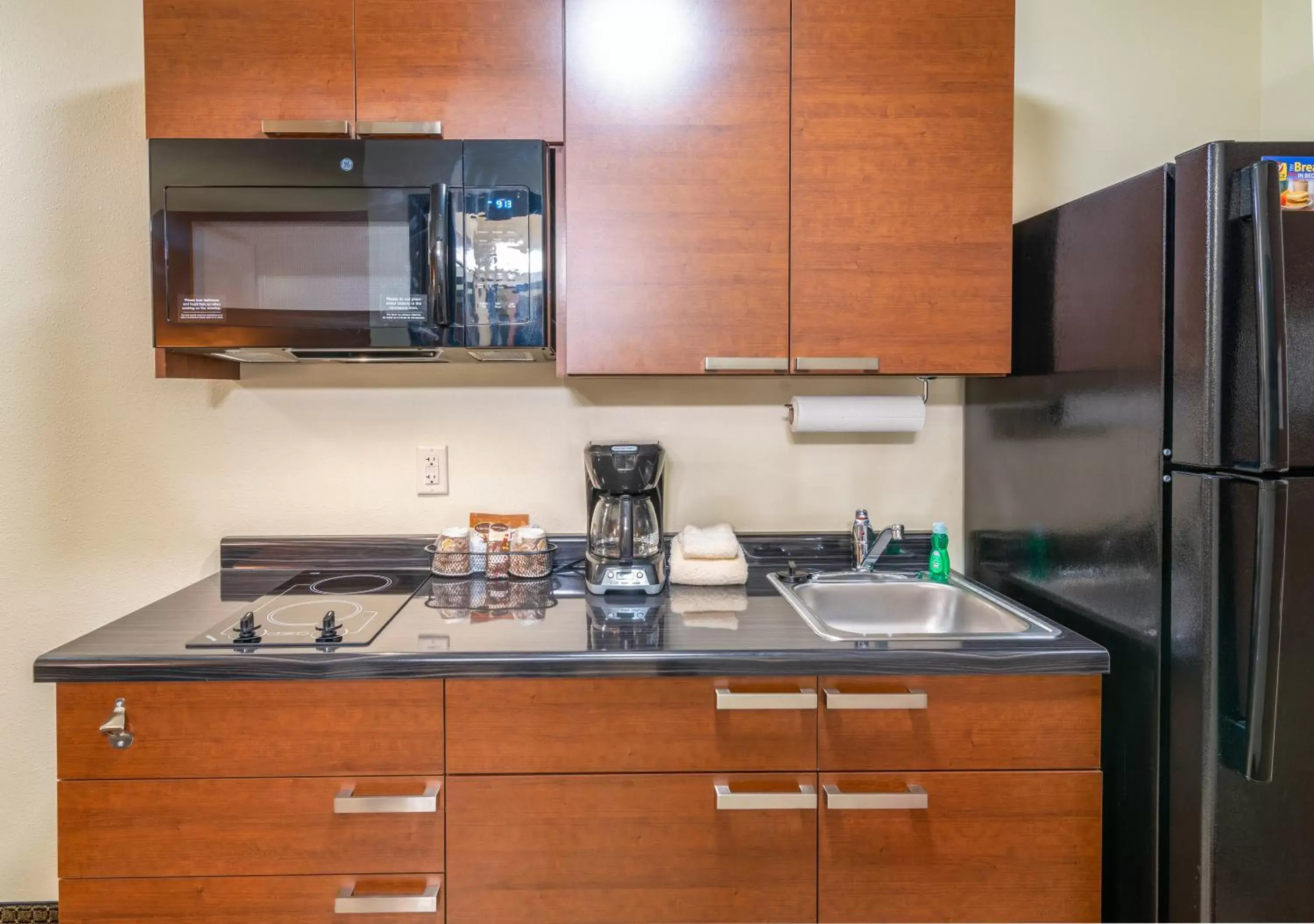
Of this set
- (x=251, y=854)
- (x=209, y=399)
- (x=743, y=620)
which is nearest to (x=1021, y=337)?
(x=743, y=620)

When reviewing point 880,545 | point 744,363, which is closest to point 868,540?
point 880,545

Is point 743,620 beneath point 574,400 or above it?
beneath

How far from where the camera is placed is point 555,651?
1.32 metres

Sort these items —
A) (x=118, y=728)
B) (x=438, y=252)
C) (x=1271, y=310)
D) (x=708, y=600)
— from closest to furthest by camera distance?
(x=1271, y=310) < (x=118, y=728) < (x=438, y=252) < (x=708, y=600)

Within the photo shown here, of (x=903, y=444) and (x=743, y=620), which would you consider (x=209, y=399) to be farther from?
(x=903, y=444)

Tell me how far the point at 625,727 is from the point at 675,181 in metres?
1.03

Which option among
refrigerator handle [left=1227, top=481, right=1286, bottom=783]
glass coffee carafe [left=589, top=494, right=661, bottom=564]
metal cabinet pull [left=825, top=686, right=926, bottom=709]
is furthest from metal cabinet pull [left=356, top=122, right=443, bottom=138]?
refrigerator handle [left=1227, top=481, right=1286, bottom=783]

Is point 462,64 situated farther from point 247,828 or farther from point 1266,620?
point 1266,620

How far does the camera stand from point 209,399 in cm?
189

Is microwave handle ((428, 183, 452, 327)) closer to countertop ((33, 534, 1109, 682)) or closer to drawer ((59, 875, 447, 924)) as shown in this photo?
countertop ((33, 534, 1109, 682))

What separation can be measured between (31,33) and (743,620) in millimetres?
2072

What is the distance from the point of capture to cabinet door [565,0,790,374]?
1.54m

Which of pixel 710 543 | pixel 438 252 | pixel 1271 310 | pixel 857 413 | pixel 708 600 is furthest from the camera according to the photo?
pixel 857 413

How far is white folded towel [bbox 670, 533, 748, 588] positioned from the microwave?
583mm
